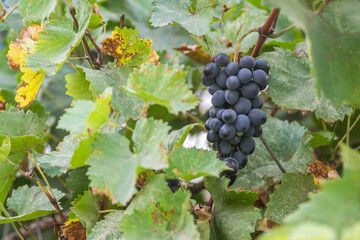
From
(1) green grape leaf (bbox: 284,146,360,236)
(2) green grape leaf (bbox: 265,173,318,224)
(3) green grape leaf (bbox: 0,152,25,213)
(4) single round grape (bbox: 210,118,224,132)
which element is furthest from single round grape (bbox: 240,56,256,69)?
(3) green grape leaf (bbox: 0,152,25,213)

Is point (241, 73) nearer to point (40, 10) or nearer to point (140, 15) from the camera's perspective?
point (40, 10)

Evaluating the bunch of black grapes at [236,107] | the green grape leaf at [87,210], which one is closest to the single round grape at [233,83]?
the bunch of black grapes at [236,107]

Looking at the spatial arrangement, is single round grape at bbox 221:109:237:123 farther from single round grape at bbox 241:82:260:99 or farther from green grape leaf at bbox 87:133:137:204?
green grape leaf at bbox 87:133:137:204

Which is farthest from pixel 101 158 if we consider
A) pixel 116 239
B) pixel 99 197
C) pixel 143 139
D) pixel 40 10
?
pixel 40 10

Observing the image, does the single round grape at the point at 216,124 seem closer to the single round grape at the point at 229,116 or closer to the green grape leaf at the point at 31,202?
the single round grape at the point at 229,116

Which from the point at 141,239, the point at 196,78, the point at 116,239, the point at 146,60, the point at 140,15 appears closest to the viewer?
the point at 141,239

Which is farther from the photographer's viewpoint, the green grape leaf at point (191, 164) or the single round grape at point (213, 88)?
the single round grape at point (213, 88)
